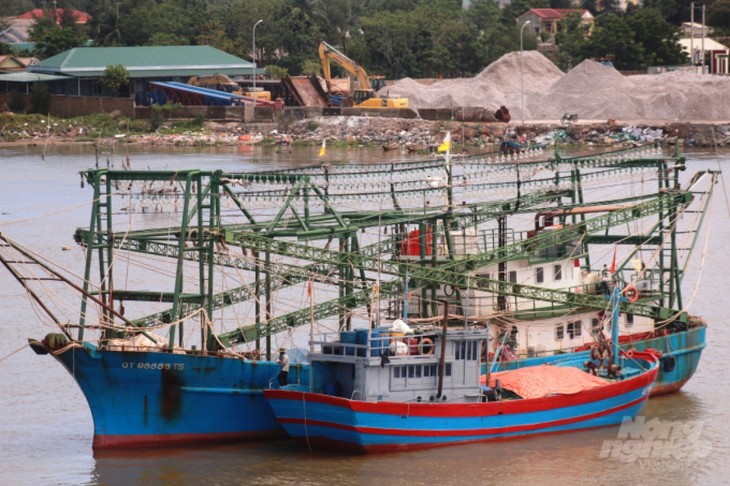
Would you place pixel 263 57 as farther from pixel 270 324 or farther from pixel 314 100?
pixel 270 324

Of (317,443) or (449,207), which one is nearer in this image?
(317,443)

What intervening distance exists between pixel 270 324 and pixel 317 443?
13.6ft

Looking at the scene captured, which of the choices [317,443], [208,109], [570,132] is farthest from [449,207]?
[208,109]

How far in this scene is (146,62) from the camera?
438ft

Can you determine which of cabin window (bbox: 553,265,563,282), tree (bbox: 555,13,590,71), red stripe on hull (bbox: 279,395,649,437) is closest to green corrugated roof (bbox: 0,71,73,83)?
tree (bbox: 555,13,590,71)

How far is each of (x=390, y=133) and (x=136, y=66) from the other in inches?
1170

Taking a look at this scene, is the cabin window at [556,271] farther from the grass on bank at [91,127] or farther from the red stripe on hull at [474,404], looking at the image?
the grass on bank at [91,127]

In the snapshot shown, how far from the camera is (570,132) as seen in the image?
113 m

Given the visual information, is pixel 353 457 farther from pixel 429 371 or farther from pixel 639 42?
pixel 639 42

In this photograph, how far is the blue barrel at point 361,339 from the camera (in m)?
33.3

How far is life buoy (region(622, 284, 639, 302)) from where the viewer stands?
40406mm

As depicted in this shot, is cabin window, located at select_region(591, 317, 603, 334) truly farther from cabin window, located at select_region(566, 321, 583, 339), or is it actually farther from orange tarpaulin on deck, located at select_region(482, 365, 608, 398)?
orange tarpaulin on deck, located at select_region(482, 365, 608, 398)

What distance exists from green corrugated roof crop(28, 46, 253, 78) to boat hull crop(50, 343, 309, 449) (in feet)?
326

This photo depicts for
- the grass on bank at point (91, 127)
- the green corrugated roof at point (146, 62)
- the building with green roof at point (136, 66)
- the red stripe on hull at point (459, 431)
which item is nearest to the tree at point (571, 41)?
the building with green roof at point (136, 66)
